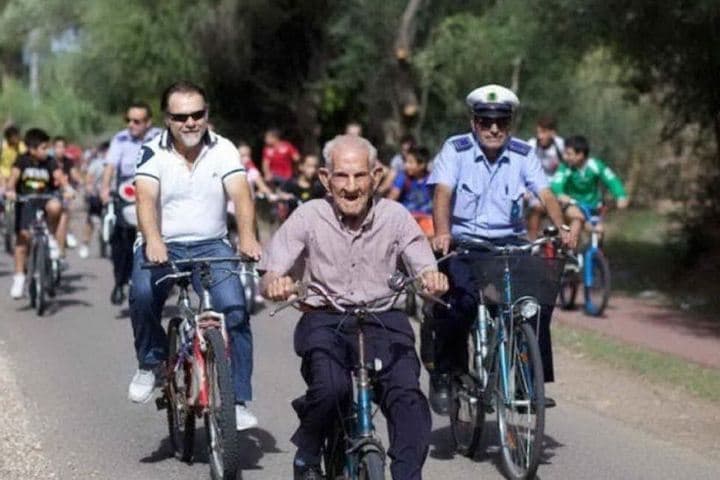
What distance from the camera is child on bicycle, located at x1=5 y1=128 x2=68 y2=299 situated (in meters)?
15.6

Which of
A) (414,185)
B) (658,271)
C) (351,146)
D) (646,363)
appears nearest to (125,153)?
(414,185)

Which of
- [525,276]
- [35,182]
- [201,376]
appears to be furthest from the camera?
[35,182]

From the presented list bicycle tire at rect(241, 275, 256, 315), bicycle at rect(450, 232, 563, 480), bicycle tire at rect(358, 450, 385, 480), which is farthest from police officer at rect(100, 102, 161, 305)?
bicycle tire at rect(358, 450, 385, 480)

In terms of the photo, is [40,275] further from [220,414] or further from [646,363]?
[220,414]

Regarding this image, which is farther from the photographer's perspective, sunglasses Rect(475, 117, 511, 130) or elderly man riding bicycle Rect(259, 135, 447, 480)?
sunglasses Rect(475, 117, 511, 130)

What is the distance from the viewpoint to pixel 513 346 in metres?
8.11

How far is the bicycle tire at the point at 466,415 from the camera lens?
27.7 feet

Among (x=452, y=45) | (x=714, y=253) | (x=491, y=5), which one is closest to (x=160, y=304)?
(x=714, y=253)

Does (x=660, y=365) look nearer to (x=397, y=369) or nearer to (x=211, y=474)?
(x=211, y=474)

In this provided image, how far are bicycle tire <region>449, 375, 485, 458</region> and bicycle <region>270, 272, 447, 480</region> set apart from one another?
1778 millimetres

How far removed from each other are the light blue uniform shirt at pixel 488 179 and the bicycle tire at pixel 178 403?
1.71 metres

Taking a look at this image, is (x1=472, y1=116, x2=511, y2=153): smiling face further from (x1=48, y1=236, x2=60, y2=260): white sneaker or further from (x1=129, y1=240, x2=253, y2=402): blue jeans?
(x1=48, y1=236, x2=60, y2=260): white sneaker

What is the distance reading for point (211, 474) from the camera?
7969 mm

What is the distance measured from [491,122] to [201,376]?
7.09 ft
